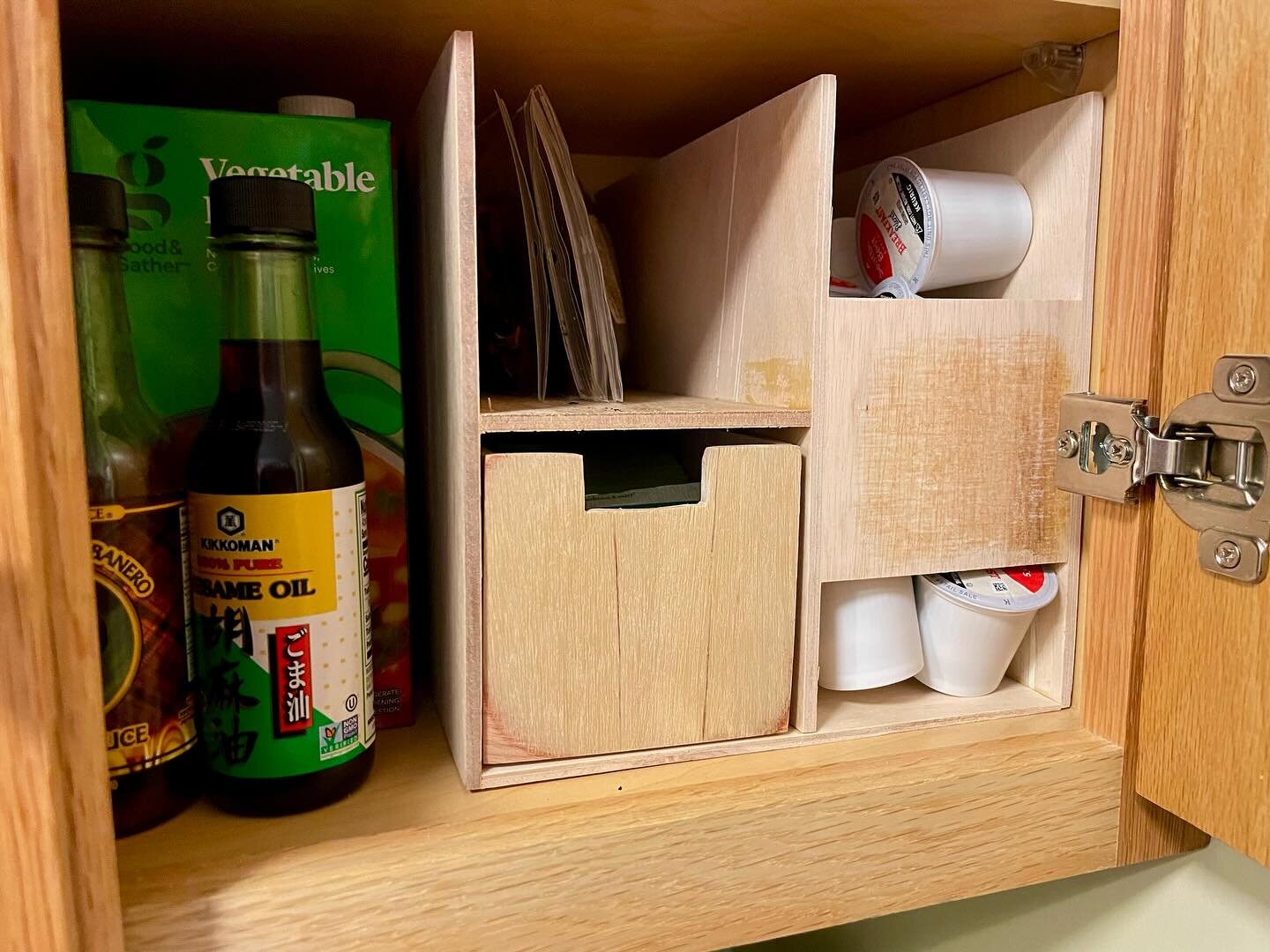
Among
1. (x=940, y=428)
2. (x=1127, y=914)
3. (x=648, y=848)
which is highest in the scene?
(x=940, y=428)

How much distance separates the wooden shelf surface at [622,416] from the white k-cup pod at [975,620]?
17 centimetres

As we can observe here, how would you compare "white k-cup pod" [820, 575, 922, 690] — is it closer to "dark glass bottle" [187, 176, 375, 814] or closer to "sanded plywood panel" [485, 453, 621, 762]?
"sanded plywood panel" [485, 453, 621, 762]

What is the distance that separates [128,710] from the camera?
0.44 m

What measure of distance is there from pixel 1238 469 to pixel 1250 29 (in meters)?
0.20

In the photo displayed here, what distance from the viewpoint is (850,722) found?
591 mm

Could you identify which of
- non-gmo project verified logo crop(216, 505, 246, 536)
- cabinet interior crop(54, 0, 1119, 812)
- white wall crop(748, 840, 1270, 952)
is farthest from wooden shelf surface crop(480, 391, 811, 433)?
white wall crop(748, 840, 1270, 952)

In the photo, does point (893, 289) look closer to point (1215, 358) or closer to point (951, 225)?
point (951, 225)

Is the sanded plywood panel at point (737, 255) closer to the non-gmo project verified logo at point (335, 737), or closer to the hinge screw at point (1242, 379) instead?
the hinge screw at point (1242, 379)

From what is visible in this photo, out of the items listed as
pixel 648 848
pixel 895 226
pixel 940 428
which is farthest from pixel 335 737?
pixel 895 226

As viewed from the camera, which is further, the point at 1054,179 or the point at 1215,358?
the point at 1054,179

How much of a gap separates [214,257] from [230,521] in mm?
190

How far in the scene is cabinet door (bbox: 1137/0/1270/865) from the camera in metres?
0.43

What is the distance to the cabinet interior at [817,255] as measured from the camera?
1.77 ft

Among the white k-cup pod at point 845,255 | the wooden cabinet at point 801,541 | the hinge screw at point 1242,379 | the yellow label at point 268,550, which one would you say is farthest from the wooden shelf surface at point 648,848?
the white k-cup pod at point 845,255
